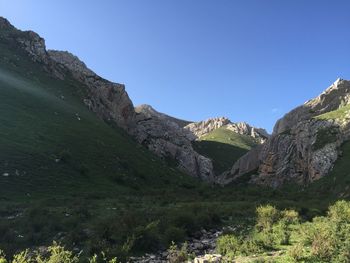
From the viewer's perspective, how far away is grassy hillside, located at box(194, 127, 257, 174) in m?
150

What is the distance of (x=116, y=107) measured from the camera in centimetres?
10375

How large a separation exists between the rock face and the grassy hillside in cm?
4017

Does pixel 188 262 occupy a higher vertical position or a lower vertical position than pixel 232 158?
lower

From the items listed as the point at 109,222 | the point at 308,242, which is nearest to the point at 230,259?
the point at 308,242

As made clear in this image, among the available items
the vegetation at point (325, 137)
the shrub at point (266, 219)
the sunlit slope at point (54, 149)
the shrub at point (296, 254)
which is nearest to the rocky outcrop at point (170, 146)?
the sunlit slope at point (54, 149)

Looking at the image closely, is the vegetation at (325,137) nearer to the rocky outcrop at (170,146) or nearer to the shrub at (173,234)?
the rocky outcrop at (170,146)

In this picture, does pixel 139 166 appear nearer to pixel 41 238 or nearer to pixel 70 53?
pixel 41 238

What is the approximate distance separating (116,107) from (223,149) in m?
73.3

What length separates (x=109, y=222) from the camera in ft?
74.5

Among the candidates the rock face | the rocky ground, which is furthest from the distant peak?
the rocky ground

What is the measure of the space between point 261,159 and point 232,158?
64748 millimetres

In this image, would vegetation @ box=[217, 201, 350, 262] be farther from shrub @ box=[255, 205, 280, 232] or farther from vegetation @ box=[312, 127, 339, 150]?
vegetation @ box=[312, 127, 339, 150]

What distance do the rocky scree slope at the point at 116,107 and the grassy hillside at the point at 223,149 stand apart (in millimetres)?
36752

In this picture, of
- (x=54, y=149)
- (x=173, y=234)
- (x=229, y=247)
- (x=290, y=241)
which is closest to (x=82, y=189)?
(x=54, y=149)
